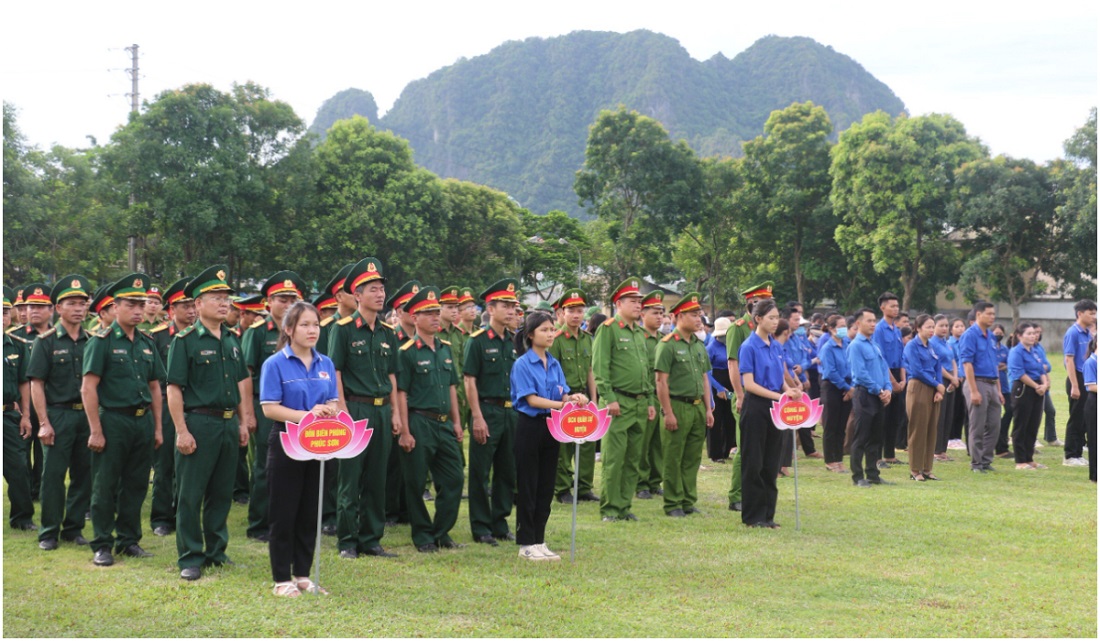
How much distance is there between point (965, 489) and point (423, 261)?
3058cm

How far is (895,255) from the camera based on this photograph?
4372 centimetres

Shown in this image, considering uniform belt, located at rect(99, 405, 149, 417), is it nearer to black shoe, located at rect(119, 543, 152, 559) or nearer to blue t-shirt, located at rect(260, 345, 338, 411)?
black shoe, located at rect(119, 543, 152, 559)

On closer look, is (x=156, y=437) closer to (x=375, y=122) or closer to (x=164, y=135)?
(x=164, y=135)

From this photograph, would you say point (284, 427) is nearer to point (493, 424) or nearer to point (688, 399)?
point (493, 424)

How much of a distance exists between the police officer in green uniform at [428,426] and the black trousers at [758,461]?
2.53 meters

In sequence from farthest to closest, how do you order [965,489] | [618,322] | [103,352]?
1. [965,489]
2. [618,322]
3. [103,352]

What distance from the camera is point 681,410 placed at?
9.24 meters

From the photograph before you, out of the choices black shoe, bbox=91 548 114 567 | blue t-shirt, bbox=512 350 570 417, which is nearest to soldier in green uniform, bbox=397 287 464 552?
blue t-shirt, bbox=512 350 570 417

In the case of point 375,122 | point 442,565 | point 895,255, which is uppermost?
point 375,122

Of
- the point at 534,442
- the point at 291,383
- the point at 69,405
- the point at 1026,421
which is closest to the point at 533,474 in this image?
the point at 534,442

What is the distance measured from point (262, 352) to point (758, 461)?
13.6 ft

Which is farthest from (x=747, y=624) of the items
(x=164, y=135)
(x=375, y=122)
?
(x=375, y=122)

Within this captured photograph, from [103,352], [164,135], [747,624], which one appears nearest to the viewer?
[747,624]

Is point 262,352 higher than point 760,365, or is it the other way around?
point 760,365
